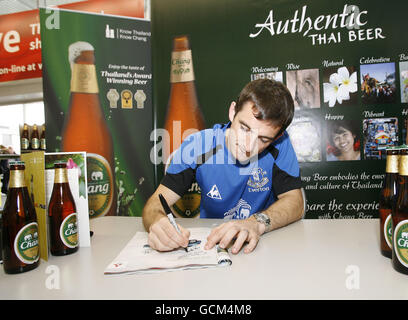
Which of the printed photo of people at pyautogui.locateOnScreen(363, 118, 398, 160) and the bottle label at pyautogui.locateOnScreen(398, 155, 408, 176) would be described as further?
the printed photo of people at pyautogui.locateOnScreen(363, 118, 398, 160)

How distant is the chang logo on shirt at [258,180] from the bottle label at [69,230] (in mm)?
868

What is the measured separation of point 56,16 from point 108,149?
115cm

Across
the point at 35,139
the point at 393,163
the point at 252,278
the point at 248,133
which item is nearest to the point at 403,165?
the point at 393,163

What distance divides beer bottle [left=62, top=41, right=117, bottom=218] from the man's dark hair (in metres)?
1.49

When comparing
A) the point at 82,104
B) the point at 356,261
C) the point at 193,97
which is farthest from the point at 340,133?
the point at 82,104

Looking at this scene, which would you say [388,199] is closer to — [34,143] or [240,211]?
[240,211]

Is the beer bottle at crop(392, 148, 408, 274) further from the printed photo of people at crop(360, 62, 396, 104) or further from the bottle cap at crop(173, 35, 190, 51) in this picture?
the bottle cap at crop(173, 35, 190, 51)

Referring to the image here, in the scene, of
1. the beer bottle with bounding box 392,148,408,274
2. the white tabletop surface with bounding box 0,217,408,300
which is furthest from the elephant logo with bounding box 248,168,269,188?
the beer bottle with bounding box 392,148,408,274

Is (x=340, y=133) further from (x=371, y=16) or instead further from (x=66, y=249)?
(x=66, y=249)

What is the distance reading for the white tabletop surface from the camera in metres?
0.55

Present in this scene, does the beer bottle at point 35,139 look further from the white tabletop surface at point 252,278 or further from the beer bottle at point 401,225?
the beer bottle at point 401,225

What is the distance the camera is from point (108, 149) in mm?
2338

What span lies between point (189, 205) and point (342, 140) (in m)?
1.40

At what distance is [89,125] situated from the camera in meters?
2.30
